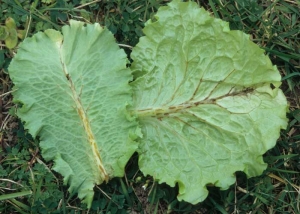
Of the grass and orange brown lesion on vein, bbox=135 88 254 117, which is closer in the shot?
orange brown lesion on vein, bbox=135 88 254 117

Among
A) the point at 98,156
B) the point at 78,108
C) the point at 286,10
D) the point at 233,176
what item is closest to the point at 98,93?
the point at 78,108

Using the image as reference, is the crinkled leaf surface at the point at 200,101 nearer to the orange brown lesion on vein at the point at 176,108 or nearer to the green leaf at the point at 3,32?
the orange brown lesion on vein at the point at 176,108

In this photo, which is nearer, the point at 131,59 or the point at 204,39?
the point at 204,39

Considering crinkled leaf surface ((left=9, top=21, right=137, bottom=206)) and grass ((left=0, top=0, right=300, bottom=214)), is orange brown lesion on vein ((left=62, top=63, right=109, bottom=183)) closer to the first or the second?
crinkled leaf surface ((left=9, top=21, right=137, bottom=206))

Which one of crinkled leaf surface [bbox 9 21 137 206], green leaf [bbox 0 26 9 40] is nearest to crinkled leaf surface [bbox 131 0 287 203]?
crinkled leaf surface [bbox 9 21 137 206]

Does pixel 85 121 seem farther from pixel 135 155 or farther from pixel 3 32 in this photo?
pixel 3 32

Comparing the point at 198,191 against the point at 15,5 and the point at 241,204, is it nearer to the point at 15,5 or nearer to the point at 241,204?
the point at 241,204
